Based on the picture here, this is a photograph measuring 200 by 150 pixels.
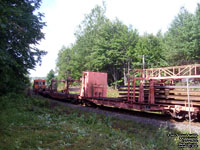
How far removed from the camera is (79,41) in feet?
158

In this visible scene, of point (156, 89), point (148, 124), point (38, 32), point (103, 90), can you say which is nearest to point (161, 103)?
point (156, 89)

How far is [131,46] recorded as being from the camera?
38156 millimetres

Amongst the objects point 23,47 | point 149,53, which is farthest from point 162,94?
point 149,53

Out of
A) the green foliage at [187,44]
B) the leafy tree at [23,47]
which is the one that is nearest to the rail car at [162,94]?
the leafy tree at [23,47]

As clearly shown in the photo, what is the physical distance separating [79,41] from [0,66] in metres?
37.3

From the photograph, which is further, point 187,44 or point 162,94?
point 187,44

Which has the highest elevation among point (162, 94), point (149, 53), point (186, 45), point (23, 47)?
point (186, 45)

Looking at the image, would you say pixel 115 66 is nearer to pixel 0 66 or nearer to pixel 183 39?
pixel 183 39

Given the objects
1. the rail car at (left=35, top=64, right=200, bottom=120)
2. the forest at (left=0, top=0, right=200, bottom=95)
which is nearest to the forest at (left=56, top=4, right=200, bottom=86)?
the forest at (left=0, top=0, right=200, bottom=95)

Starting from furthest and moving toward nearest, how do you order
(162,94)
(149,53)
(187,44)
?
(149,53) < (187,44) < (162,94)

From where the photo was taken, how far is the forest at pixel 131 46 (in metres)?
33.2

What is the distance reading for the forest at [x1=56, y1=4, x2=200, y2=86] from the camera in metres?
33.2

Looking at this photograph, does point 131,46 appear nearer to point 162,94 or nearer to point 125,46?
point 125,46

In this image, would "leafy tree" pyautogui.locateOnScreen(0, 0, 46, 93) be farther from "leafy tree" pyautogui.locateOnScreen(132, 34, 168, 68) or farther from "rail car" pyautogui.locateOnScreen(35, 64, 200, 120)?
"leafy tree" pyautogui.locateOnScreen(132, 34, 168, 68)
